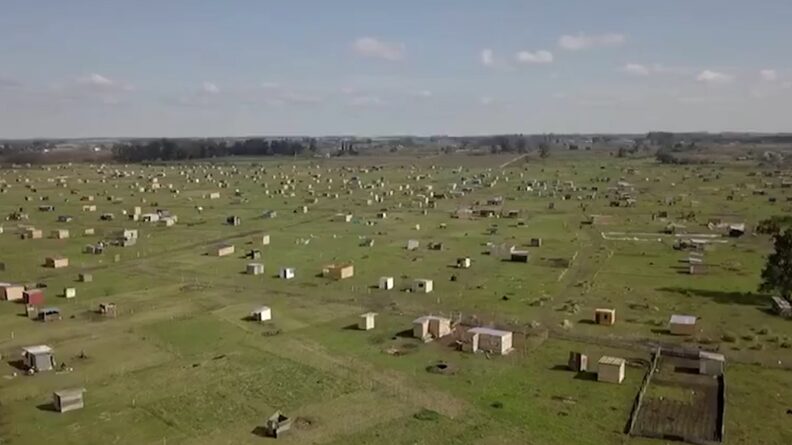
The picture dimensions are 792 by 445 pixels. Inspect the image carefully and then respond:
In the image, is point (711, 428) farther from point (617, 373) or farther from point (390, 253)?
point (390, 253)

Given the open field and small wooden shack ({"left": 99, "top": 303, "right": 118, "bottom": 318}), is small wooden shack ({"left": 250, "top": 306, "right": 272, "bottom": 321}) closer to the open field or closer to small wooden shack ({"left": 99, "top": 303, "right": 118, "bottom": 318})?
the open field

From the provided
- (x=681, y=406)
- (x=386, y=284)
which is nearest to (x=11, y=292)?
(x=386, y=284)

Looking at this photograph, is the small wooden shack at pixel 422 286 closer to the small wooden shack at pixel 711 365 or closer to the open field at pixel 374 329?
the open field at pixel 374 329

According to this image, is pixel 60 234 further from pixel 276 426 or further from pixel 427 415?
pixel 427 415

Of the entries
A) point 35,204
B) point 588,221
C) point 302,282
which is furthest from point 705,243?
point 35,204

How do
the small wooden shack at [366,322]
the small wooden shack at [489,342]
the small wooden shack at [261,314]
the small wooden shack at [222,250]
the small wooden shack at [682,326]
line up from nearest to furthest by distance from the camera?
the small wooden shack at [489,342] < the small wooden shack at [682,326] < the small wooden shack at [366,322] < the small wooden shack at [261,314] < the small wooden shack at [222,250]

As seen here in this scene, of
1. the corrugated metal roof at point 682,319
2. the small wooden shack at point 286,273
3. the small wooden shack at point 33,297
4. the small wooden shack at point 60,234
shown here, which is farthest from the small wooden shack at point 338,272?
the small wooden shack at point 60,234

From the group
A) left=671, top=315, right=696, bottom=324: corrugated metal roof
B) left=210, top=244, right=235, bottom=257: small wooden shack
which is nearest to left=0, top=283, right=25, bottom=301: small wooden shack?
left=210, top=244, right=235, bottom=257: small wooden shack
